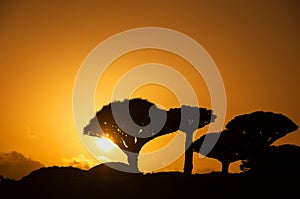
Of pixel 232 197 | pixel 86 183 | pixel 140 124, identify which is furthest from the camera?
pixel 140 124

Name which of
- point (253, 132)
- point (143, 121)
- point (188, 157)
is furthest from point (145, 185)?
point (253, 132)

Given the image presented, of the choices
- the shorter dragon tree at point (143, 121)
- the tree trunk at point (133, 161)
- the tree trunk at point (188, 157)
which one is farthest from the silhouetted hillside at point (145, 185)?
the shorter dragon tree at point (143, 121)

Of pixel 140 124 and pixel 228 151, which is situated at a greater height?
pixel 140 124

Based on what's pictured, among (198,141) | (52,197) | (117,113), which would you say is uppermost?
(117,113)

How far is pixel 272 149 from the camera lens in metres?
62.2

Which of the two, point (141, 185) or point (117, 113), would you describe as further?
point (117, 113)

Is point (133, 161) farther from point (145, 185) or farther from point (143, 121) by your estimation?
point (145, 185)

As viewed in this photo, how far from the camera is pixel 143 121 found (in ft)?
220

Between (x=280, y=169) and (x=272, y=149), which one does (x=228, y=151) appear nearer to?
(x=272, y=149)

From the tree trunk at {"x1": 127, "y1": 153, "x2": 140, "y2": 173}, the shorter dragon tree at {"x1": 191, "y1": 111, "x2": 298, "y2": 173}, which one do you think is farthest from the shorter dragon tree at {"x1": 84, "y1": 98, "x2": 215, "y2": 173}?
the shorter dragon tree at {"x1": 191, "y1": 111, "x2": 298, "y2": 173}

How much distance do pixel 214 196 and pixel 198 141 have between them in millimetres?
26003

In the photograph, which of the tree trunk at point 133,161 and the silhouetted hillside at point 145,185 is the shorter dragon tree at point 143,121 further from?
the silhouetted hillside at point 145,185

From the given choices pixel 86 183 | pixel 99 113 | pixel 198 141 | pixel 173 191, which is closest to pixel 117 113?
pixel 99 113

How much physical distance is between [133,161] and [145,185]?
15.9 metres
